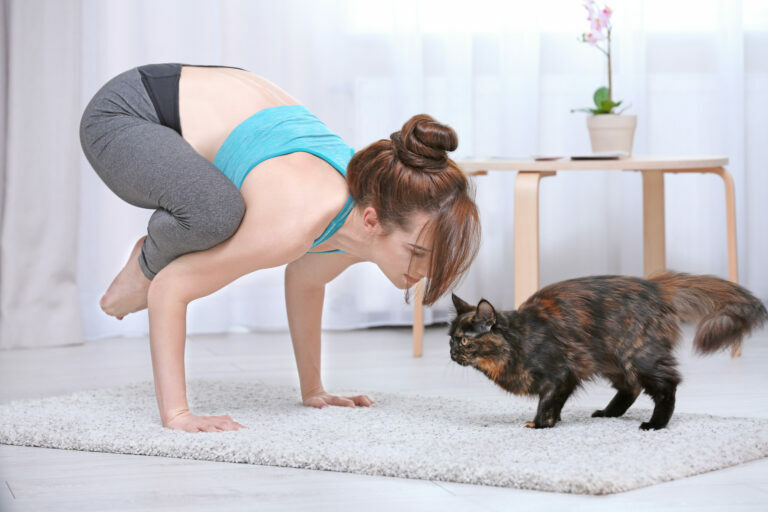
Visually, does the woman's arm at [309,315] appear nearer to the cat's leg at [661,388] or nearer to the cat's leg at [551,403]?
the cat's leg at [551,403]

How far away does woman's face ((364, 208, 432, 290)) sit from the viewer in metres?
1.58

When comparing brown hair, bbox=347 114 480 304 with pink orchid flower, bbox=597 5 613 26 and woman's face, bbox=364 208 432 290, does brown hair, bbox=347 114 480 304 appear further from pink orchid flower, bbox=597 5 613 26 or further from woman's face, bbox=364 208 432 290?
pink orchid flower, bbox=597 5 613 26

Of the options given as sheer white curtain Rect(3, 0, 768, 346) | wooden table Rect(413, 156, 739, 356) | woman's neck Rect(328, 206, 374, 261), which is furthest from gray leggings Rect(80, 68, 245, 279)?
sheer white curtain Rect(3, 0, 768, 346)

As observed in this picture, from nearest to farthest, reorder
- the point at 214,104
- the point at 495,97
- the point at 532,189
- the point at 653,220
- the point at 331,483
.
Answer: the point at 331,483 → the point at 214,104 → the point at 532,189 → the point at 653,220 → the point at 495,97

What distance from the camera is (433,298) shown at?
5.34 feet

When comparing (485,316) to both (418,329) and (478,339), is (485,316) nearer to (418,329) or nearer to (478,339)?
(478,339)

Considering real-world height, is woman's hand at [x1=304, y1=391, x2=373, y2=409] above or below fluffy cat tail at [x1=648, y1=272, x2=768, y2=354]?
below

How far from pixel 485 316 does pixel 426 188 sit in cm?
24

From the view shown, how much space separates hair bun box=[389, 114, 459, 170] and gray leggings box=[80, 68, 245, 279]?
0.95 feet

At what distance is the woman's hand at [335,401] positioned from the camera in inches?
72.9

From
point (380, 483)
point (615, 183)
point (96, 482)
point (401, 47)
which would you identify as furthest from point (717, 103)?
point (96, 482)

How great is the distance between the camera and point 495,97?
9.93ft

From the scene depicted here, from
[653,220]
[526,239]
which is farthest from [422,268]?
[653,220]

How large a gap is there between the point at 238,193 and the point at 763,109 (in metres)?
2.11
